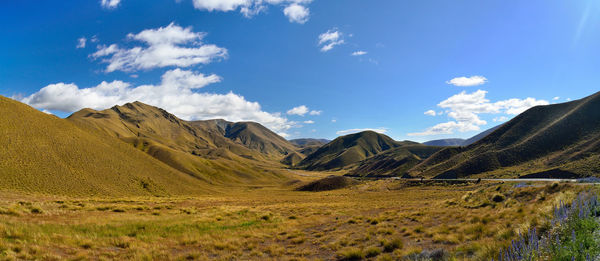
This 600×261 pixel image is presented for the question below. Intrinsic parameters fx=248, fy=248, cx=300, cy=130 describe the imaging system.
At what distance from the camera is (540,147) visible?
89.8 metres

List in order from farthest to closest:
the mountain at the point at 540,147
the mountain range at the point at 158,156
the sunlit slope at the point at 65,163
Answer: the mountain at the point at 540,147
the mountain range at the point at 158,156
the sunlit slope at the point at 65,163

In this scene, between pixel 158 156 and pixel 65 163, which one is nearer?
pixel 65 163

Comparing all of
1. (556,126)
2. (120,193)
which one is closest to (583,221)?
(120,193)

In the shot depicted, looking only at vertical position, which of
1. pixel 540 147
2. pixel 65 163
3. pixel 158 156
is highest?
pixel 158 156

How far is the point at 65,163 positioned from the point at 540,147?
485ft

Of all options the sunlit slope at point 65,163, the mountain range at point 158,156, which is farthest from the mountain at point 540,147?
the sunlit slope at point 65,163

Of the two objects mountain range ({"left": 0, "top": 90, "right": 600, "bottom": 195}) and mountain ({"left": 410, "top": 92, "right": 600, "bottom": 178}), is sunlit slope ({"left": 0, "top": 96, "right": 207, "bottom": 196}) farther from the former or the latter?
mountain ({"left": 410, "top": 92, "right": 600, "bottom": 178})

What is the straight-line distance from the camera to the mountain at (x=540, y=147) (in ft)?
236

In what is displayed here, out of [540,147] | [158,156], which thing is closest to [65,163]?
[158,156]

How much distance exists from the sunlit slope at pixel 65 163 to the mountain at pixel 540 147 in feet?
334

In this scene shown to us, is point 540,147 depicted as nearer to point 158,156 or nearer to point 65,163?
point 65,163

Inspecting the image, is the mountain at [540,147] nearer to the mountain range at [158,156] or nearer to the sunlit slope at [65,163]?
the mountain range at [158,156]

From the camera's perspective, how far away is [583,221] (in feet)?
19.0

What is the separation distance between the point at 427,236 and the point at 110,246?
14283mm
